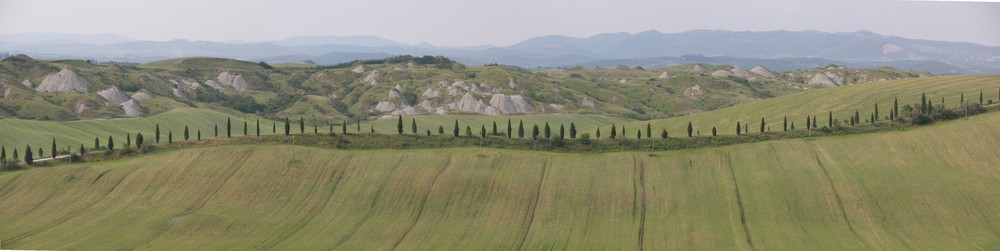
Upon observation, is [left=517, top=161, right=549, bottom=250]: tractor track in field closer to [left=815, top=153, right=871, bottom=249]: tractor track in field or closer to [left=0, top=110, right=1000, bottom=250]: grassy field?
[left=0, top=110, right=1000, bottom=250]: grassy field

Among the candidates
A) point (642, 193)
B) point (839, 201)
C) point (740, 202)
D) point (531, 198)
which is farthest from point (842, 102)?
point (531, 198)

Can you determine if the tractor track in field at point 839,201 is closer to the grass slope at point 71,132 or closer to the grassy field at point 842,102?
the grassy field at point 842,102

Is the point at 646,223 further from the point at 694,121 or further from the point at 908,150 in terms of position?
the point at 694,121

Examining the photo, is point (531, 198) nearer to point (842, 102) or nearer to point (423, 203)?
point (423, 203)

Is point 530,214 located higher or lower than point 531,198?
lower

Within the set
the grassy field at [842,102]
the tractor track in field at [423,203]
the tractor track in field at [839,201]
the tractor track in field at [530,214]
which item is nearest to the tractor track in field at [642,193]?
the tractor track in field at [530,214]

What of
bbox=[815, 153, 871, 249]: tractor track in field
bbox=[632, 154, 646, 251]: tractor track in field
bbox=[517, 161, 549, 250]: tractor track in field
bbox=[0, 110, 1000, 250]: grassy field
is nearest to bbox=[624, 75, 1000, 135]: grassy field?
bbox=[0, 110, 1000, 250]: grassy field

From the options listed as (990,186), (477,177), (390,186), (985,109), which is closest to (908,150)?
(990,186)
